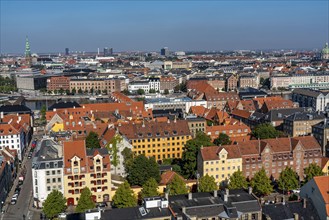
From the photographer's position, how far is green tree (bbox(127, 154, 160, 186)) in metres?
47.3

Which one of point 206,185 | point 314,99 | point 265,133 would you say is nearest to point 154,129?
point 265,133

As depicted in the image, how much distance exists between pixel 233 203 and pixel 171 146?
26355mm

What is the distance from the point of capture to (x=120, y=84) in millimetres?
159500

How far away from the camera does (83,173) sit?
45.5 metres

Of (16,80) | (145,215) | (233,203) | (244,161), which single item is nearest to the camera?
(145,215)

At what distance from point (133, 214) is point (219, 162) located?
59.5 feet

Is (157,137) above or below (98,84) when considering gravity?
above

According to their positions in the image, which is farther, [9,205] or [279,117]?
[279,117]

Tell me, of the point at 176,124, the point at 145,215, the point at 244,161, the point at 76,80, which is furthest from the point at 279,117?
the point at 76,80

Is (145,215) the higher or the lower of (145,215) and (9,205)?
the higher

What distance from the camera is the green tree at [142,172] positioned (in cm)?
4728

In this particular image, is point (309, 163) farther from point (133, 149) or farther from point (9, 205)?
point (9, 205)

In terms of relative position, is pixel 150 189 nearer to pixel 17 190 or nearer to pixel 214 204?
pixel 214 204

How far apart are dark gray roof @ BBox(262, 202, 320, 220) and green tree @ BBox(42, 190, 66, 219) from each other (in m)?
18.7
